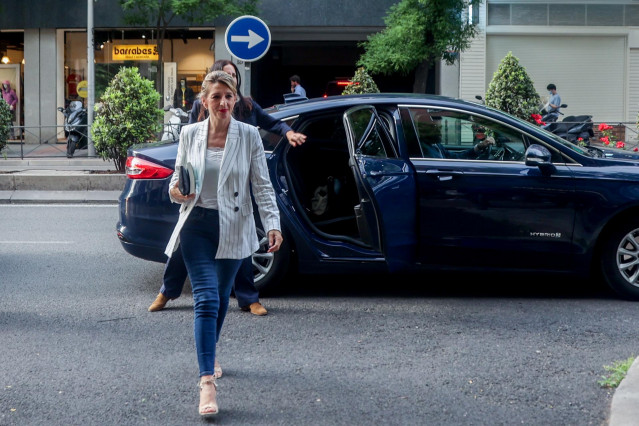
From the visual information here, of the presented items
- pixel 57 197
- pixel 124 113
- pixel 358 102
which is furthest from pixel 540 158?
pixel 124 113

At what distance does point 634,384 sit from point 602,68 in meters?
24.1

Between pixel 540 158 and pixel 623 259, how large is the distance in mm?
1017

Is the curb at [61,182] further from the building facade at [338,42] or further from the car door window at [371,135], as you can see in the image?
the building facade at [338,42]

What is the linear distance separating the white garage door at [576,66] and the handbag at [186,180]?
23695 mm

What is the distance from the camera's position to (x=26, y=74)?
29.6 meters

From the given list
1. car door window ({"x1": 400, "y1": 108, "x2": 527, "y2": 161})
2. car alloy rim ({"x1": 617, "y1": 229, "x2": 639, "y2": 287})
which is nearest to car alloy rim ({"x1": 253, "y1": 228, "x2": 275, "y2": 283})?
car door window ({"x1": 400, "y1": 108, "x2": 527, "y2": 161})

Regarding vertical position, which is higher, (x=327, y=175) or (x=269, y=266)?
(x=327, y=175)

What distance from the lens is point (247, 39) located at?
13688mm

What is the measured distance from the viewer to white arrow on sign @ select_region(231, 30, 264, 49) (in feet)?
44.8

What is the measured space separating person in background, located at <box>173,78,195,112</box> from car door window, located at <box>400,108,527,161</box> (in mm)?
21590

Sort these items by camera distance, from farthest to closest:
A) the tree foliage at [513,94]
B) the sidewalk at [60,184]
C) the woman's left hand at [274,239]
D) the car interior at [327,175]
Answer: the tree foliage at [513,94]
the sidewalk at [60,184]
the car interior at [327,175]
the woman's left hand at [274,239]

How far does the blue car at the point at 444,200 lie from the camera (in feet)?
24.8

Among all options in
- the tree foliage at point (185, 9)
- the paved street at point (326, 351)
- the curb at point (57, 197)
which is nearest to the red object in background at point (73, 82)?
the tree foliage at point (185, 9)

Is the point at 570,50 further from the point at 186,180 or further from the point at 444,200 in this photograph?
the point at 186,180
